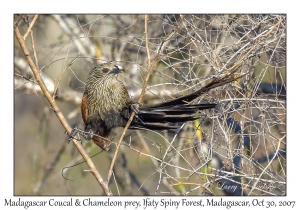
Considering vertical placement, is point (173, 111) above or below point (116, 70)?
below

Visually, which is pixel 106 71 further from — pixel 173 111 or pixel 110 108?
pixel 173 111

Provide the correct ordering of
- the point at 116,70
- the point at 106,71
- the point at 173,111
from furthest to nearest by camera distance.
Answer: the point at 106,71
the point at 116,70
the point at 173,111

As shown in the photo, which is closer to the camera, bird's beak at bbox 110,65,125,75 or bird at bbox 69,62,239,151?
bird at bbox 69,62,239,151

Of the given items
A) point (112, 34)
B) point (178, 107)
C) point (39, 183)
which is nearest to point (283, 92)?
point (178, 107)

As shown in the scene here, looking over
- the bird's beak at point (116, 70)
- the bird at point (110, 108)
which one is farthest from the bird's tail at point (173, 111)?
the bird's beak at point (116, 70)

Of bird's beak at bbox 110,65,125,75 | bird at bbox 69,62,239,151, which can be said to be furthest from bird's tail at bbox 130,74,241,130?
bird's beak at bbox 110,65,125,75

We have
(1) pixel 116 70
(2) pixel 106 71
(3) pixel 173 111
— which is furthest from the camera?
(2) pixel 106 71

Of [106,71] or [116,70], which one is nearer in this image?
[116,70]

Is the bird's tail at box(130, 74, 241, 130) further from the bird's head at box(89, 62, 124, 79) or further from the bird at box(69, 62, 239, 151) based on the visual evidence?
the bird's head at box(89, 62, 124, 79)

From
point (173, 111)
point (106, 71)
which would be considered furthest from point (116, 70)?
point (173, 111)

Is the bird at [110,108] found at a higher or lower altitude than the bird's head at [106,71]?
lower

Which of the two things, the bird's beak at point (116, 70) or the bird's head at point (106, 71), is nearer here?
the bird's beak at point (116, 70)

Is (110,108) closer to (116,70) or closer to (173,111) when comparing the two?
(116,70)

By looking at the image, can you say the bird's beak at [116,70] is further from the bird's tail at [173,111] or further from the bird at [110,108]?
the bird's tail at [173,111]
